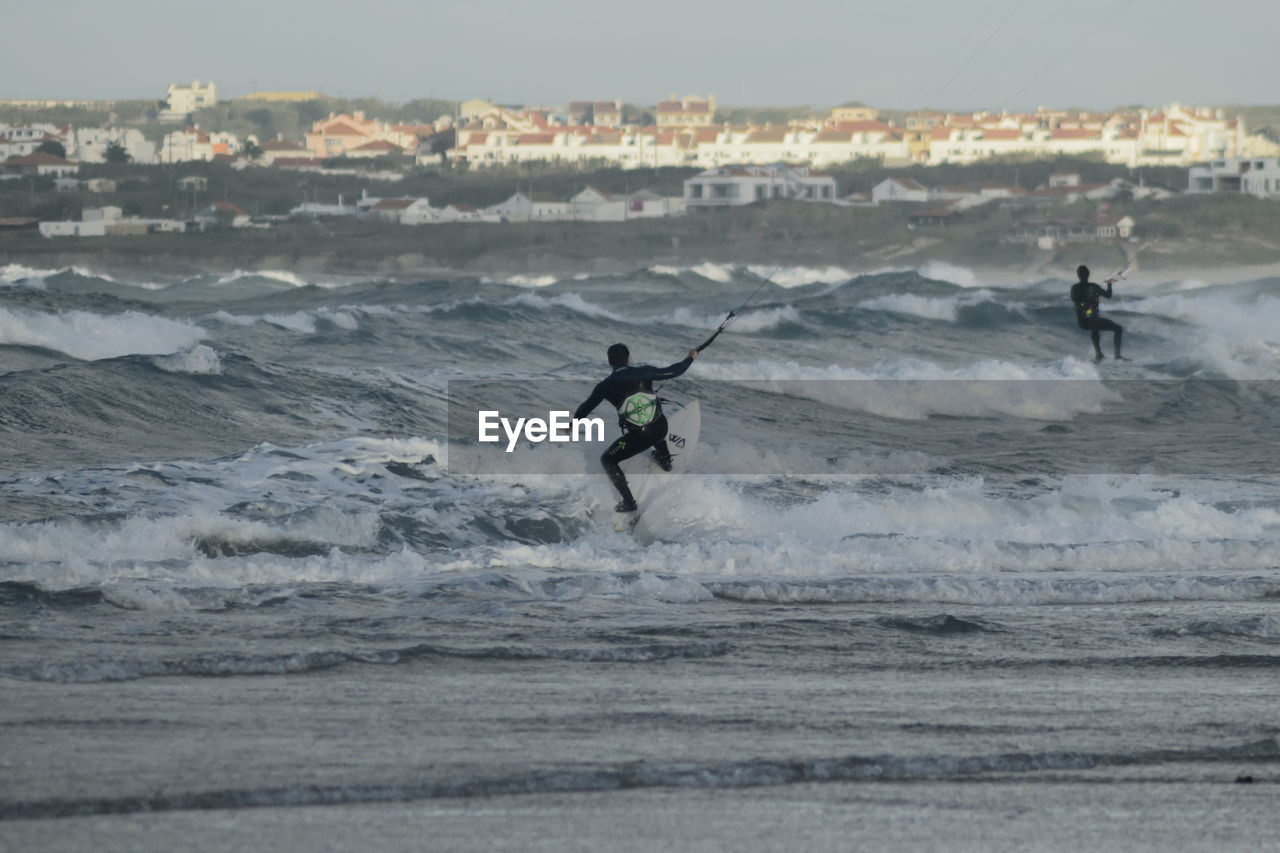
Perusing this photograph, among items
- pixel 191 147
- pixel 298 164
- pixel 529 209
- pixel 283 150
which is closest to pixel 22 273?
pixel 529 209

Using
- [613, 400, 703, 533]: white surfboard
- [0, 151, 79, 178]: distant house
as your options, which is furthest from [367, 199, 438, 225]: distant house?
[613, 400, 703, 533]: white surfboard

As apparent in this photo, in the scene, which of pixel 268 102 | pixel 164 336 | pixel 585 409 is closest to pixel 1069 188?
pixel 164 336

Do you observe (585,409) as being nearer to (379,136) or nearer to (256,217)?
(256,217)

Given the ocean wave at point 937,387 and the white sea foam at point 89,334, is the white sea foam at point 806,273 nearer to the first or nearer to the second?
the ocean wave at point 937,387

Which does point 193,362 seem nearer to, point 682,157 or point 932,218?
point 932,218

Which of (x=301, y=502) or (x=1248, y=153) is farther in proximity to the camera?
(x=1248, y=153)

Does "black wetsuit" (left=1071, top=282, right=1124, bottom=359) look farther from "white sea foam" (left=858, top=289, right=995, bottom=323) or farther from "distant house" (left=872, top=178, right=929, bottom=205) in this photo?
"distant house" (left=872, top=178, right=929, bottom=205)
